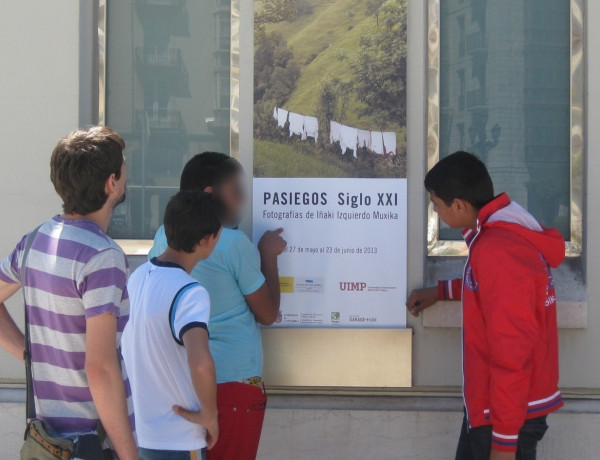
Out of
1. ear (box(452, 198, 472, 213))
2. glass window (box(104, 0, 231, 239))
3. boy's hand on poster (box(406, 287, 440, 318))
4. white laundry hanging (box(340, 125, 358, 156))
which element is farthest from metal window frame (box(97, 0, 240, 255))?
ear (box(452, 198, 472, 213))

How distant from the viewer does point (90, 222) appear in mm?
2293

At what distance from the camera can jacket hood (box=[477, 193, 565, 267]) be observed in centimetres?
287

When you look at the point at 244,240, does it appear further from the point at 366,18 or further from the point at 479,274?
the point at 366,18

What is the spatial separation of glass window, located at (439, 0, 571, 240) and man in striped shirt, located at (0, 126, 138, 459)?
7.64ft

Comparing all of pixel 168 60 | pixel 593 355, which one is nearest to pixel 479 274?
pixel 593 355

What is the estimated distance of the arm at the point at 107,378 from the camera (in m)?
2.14

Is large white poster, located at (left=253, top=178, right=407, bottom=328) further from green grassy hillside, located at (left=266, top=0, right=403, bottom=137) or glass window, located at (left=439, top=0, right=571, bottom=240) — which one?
green grassy hillside, located at (left=266, top=0, right=403, bottom=137)

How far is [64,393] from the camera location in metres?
2.22

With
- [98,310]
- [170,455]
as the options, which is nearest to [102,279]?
[98,310]

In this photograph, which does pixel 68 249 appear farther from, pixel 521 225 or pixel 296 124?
pixel 296 124

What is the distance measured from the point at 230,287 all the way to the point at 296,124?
4.17 feet

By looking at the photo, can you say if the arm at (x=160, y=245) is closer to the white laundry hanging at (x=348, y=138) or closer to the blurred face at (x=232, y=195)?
the blurred face at (x=232, y=195)

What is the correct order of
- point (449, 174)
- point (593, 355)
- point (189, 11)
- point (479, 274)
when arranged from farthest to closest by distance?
1. point (189, 11)
2. point (593, 355)
3. point (449, 174)
4. point (479, 274)

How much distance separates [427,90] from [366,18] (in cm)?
52
